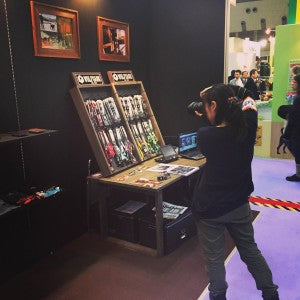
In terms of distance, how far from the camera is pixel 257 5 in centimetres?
1553

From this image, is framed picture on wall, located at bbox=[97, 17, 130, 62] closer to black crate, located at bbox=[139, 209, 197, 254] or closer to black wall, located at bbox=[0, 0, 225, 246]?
black wall, located at bbox=[0, 0, 225, 246]

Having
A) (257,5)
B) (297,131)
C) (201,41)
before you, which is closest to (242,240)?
(201,41)

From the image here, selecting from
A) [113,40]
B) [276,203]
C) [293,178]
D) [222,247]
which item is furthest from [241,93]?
[293,178]

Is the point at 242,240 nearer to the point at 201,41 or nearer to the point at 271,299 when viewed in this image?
the point at 271,299

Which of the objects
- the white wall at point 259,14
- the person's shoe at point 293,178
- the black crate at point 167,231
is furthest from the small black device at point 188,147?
the white wall at point 259,14

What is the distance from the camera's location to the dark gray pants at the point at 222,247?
2025mm

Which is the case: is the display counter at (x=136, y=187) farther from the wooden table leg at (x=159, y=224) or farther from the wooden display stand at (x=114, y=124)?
the wooden display stand at (x=114, y=124)

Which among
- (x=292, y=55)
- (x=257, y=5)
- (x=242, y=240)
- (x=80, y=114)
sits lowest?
(x=242, y=240)

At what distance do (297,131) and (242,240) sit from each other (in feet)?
10.2

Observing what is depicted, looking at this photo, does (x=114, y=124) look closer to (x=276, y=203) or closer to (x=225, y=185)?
(x=225, y=185)

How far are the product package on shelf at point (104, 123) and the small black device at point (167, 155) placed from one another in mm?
267

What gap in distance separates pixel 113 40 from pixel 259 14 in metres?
14.1

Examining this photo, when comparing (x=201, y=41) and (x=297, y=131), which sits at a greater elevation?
(x=201, y=41)

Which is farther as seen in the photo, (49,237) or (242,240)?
(49,237)
